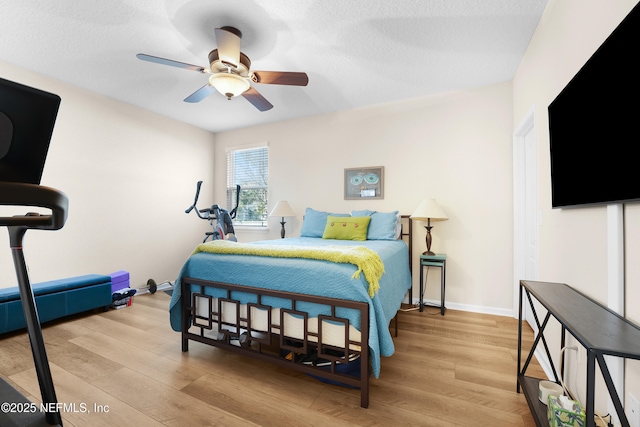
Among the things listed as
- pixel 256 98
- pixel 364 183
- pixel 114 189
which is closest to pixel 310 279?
pixel 256 98

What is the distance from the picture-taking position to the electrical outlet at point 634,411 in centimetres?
99

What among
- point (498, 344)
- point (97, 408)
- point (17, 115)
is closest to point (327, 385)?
point (97, 408)

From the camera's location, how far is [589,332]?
2.95 ft

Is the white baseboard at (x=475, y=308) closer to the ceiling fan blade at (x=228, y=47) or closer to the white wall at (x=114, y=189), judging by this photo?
the ceiling fan blade at (x=228, y=47)

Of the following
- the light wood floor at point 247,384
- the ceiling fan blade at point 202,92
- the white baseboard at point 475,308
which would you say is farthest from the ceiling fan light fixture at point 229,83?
the white baseboard at point 475,308

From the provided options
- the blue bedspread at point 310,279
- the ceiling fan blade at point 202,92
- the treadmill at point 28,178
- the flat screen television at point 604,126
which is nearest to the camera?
the treadmill at point 28,178

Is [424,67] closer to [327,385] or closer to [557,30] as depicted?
[557,30]

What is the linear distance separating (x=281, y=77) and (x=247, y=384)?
2273 mm

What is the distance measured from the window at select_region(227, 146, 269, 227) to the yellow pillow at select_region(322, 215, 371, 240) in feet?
5.45

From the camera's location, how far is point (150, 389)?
1678 mm

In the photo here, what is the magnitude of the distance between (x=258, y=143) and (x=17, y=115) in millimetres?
4122

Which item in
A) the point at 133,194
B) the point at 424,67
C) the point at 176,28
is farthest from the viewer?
the point at 133,194

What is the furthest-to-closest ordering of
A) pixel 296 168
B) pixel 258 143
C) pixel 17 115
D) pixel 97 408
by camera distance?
1. pixel 258 143
2. pixel 296 168
3. pixel 97 408
4. pixel 17 115

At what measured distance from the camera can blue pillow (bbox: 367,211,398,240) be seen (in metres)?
3.10
